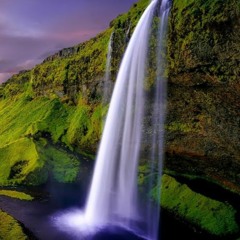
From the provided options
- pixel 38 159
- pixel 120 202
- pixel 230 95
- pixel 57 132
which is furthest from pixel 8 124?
pixel 230 95

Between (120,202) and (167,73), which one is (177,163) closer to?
(120,202)

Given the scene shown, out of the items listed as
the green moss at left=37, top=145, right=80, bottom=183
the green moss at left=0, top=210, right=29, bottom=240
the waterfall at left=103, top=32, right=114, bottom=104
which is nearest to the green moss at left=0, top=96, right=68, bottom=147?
the green moss at left=37, top=145, right=80, bottom=183

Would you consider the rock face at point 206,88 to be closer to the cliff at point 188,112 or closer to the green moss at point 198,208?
the cliff at point 188,112

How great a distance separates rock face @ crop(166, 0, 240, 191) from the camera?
1984 cm

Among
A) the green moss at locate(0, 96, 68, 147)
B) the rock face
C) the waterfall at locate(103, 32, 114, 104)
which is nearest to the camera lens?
the rock face

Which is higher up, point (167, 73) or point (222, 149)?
point (167, 73)

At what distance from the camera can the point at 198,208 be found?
2359cm

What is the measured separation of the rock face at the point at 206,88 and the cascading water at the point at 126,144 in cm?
134

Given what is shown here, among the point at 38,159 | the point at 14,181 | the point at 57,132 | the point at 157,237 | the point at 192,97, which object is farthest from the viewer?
the point at 57,132

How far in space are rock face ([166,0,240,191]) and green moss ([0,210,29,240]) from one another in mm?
11652

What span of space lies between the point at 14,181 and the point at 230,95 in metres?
21.6

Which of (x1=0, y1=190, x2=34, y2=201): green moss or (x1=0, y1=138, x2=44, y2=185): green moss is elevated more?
(x1=0, y1=138, x2=44, y2=185): green moss

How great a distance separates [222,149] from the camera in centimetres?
2241

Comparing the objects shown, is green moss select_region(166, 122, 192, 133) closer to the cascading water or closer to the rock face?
the rock face
